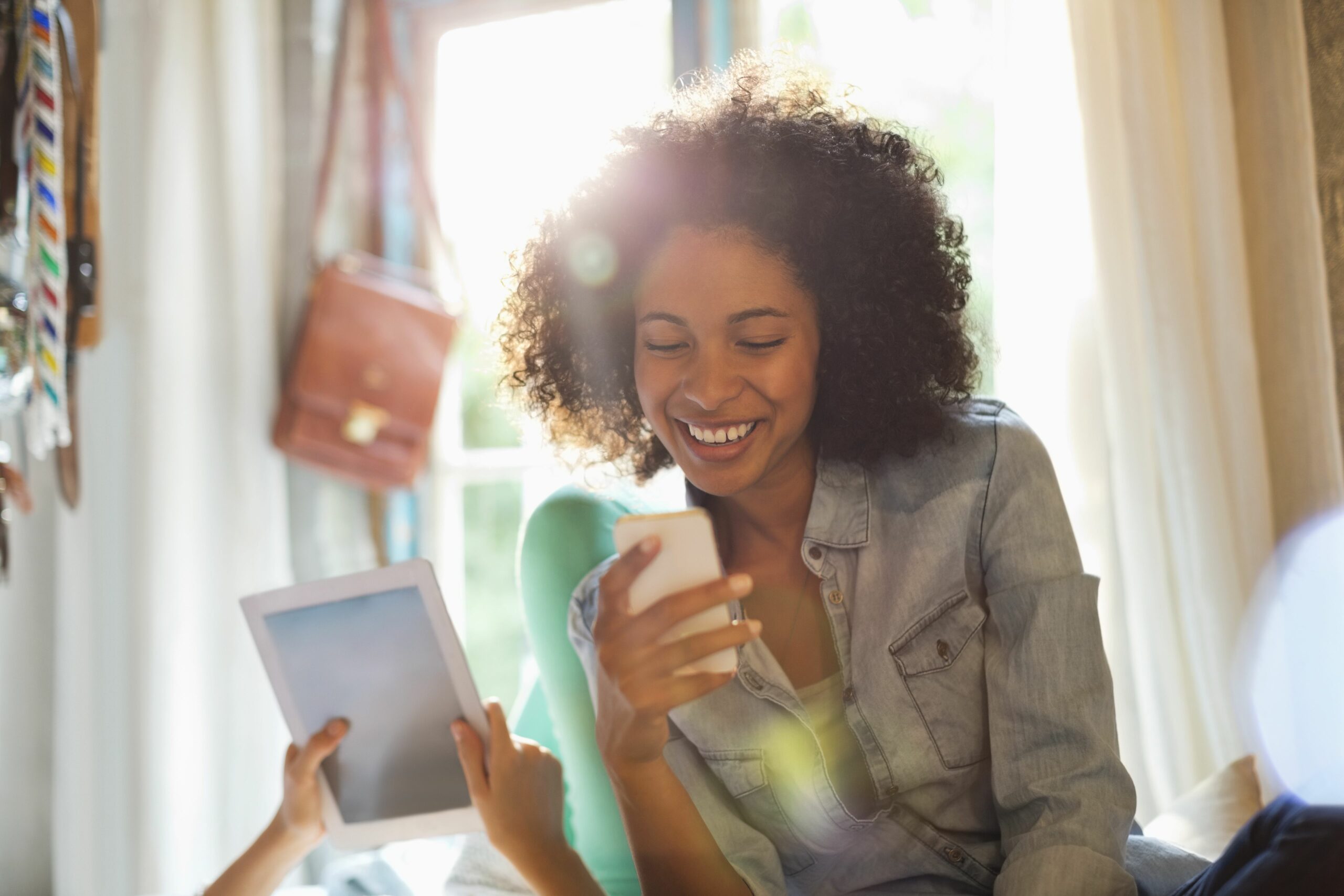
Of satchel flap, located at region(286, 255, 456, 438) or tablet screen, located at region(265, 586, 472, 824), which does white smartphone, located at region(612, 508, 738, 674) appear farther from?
satchel flap, located at region(286, 255, 456, 438)

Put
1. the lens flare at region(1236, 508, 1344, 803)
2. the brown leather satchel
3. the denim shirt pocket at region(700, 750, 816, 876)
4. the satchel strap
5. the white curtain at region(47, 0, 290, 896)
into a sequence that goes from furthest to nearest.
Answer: the satchel strap, the brown leather satchel, the white curtain at region(47, 0, 290, 896), the lens flare at region(1236, 508, 1344, 803), the denim shirt pocket at region(700, 750, 816, 876)

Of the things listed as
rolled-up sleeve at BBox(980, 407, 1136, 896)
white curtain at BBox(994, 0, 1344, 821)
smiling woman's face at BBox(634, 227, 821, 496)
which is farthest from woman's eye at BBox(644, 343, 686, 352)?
white curtain at BBox(994, 0, 1344, 821)

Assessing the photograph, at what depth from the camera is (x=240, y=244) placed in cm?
201

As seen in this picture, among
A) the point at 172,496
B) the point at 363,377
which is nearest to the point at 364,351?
the point at 363,377

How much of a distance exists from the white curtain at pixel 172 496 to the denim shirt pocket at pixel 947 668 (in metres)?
1.38

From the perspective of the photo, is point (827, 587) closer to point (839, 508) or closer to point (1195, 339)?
point (839, 508)

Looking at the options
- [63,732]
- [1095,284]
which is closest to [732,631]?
[1095,284]

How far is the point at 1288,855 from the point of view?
2.35 feet

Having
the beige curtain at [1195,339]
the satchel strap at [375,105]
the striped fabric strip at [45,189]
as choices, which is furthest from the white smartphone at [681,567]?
the satchel strap at [375,105]

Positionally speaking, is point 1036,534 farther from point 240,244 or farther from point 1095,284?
point 240,244

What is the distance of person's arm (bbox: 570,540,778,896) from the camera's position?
856mm

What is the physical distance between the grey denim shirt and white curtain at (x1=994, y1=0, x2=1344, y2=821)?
558 millimetres

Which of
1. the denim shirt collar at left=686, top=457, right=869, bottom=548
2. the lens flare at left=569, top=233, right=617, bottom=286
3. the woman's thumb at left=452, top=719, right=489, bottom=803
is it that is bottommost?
the woman's thumb at left=452, top=719, right=489, bottom=803

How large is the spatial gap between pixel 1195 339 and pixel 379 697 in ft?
4.07
